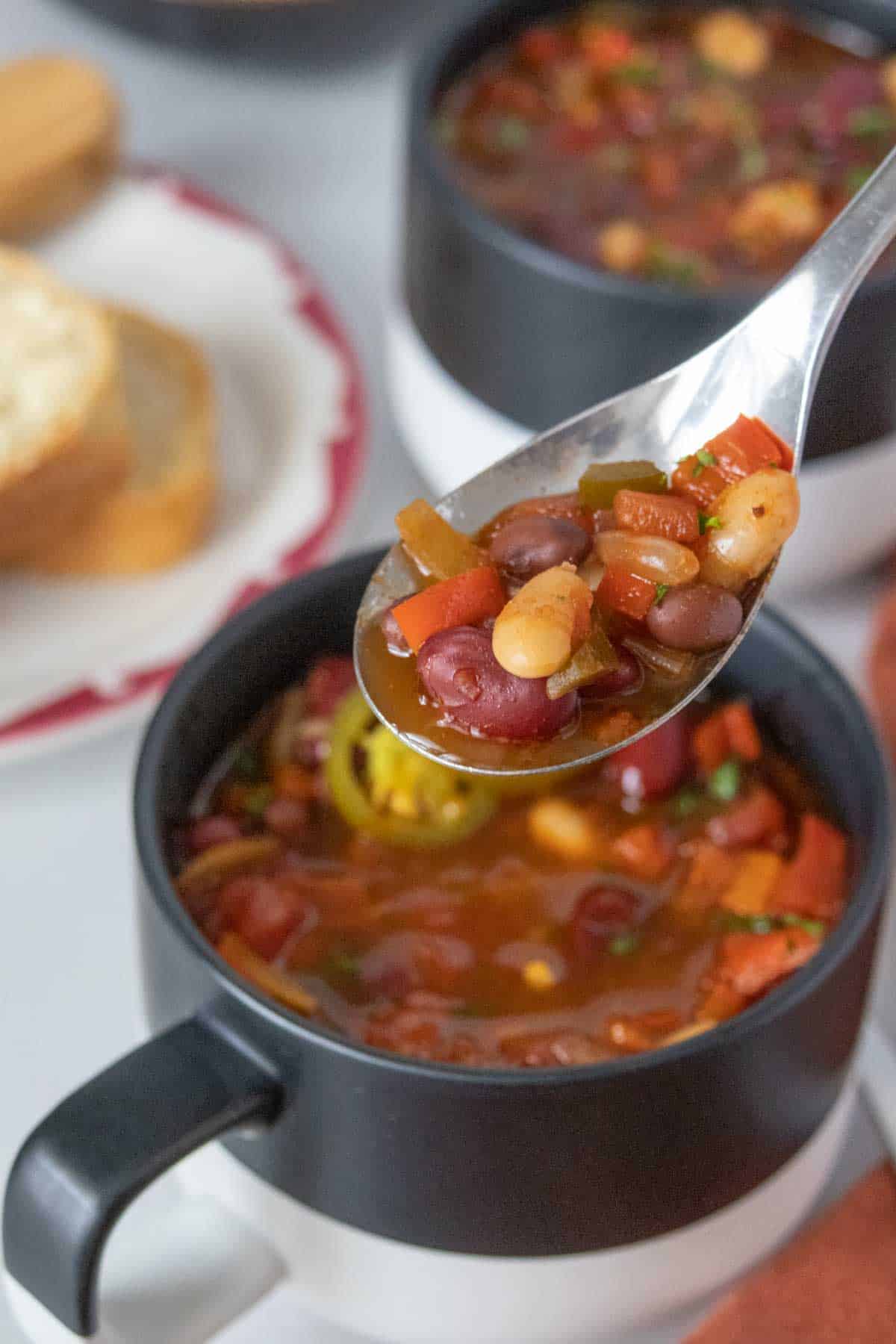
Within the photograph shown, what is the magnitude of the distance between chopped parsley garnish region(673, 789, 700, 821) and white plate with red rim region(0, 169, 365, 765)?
0.64 meters

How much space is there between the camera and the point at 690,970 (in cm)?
146

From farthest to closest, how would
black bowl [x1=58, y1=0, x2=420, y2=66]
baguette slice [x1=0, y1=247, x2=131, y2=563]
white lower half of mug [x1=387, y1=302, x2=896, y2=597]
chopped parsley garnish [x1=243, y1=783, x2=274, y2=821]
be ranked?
black bowl [x1=58, y1=0, x2=420, y2=66]
baguette slice [x1=0, y1=247, x2=131, y2=563]
white lower half of mug [x1=387, y1=302, x2=896, y2=597]
chopped parsley garnish [x1=243, y1=783, x2=274, y2=821]

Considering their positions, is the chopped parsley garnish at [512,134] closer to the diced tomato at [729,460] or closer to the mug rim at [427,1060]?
the mug rim at [427,1060]

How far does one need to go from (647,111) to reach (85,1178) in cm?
173

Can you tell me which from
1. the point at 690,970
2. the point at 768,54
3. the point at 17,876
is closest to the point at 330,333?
the point at 768,54

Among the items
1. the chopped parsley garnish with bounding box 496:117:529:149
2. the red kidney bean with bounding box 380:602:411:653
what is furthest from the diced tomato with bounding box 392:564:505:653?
the chopped parsley garnish with bounding box 496:117:529:149

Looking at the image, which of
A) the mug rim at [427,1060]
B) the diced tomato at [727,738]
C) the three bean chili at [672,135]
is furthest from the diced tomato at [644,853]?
the three bean chili at [672,135]

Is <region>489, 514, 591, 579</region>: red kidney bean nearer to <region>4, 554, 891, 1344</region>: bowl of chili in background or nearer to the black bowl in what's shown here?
<region>4, 554, 891, 1344</region>: bowl of chili in background

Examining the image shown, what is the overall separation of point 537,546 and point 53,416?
977 millimetres

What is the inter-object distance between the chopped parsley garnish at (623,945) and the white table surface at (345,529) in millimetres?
321

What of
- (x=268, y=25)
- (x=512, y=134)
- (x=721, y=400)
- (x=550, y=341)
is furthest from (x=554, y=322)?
(x=268, y=25)

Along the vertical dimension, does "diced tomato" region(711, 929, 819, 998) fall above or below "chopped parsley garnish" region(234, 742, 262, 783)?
below

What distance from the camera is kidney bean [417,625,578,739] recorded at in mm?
1264

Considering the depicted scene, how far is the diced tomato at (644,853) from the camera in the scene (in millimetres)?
1552
